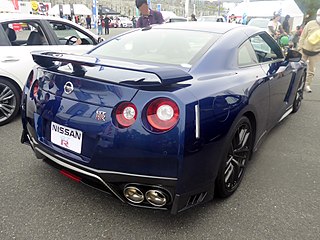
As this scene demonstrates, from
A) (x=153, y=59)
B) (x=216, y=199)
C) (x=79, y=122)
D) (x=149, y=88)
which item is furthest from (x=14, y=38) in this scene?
(x=216, y=199)

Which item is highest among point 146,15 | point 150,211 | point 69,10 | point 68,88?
point 69,10

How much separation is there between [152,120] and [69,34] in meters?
4.21

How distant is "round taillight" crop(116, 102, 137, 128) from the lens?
1820mm

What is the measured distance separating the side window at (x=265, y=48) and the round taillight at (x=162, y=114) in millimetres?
1633

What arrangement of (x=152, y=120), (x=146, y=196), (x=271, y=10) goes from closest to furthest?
(x=152, y=120) < (x=146, y=196) < (x=271, y=10)

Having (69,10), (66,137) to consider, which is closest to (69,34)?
(66,137)

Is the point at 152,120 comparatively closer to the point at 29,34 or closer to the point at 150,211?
the point at 150,211

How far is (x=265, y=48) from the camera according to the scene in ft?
11.4

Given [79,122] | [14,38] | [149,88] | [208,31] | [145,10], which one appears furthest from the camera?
[145,10]

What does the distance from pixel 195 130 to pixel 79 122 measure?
764 mm

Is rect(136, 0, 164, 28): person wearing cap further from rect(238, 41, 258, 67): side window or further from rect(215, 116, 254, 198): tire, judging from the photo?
rect(215, 116, 254, 198): tire

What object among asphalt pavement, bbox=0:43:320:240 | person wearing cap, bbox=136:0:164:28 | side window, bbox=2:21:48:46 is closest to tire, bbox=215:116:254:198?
asphalt pavement, bbox=0:43:320:240

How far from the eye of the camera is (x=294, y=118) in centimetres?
475

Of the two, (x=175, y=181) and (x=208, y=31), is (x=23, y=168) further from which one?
(x=208, y=31)
